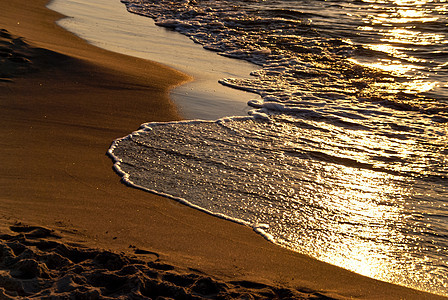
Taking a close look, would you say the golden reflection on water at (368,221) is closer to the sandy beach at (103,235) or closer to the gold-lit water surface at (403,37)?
the sandy beach at (103,235)

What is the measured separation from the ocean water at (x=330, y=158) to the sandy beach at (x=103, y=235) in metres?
0.21

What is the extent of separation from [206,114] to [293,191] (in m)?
2.15

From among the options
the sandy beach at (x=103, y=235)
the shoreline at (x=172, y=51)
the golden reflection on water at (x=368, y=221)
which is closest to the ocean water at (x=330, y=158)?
the golden reflection on water at (x=368, y=221)

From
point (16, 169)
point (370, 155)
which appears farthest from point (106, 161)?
point (370, 155)

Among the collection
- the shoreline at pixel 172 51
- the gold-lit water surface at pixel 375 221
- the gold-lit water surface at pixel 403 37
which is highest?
the gold-lit water surface at pixel 403 37

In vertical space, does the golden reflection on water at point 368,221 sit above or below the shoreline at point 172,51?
below

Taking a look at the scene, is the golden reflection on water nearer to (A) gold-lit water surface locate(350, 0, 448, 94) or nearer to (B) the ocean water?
(B) the ocean water

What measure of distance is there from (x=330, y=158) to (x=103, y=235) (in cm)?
270

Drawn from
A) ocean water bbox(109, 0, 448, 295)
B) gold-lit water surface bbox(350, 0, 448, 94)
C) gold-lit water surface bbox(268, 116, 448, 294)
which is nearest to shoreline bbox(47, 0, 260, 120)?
ocean water bbox(109, 0, 448, 295)

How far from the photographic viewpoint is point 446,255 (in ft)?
12.1

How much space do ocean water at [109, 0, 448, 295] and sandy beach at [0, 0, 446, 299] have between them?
21cm

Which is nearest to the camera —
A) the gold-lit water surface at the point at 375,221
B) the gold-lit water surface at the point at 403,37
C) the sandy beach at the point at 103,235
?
the sandy beach at the point at 103,235

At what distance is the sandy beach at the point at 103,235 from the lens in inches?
115

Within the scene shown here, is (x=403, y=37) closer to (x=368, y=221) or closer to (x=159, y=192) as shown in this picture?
(x=368, y=221)
